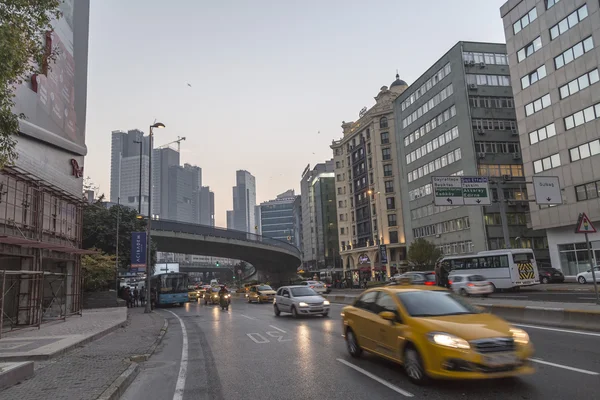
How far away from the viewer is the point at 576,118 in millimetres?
39531

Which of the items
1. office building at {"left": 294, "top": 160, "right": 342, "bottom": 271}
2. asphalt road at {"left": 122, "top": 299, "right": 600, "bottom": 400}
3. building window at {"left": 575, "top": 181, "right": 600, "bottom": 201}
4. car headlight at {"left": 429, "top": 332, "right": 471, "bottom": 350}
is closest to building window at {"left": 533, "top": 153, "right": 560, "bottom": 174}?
building window at {"left": 575, "top": 181, "right": 600, "bottom": 201}

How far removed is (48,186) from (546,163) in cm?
4297

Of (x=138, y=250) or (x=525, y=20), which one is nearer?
(x=138, y=250)

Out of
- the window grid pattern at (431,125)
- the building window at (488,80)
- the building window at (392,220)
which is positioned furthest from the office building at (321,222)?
the building window at (488,80)

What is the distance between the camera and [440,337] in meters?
6.51

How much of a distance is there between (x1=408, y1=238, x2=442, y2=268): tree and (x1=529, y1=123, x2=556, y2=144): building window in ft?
56.6

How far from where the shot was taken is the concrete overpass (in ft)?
177

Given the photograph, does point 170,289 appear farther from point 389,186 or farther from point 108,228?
point 389,186

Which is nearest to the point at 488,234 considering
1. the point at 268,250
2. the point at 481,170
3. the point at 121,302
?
the point at 481,170

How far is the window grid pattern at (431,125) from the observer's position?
59.9 metres

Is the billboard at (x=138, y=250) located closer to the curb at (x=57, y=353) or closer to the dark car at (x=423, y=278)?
the curb at (x=57, y=353)

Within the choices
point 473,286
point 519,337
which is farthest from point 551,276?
point 519,337

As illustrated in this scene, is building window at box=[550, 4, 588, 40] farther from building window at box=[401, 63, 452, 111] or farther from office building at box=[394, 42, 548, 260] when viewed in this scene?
building window at box=[401, 63, 452, 111]

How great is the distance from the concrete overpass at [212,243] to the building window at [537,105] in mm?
37696
